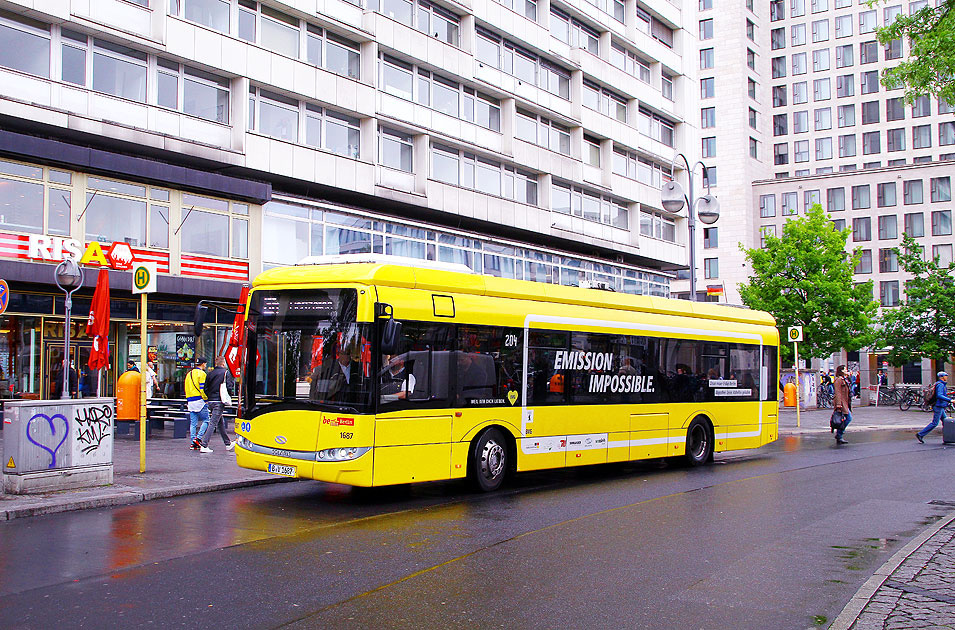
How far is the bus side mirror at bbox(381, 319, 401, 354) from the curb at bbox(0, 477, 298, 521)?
3.76 m

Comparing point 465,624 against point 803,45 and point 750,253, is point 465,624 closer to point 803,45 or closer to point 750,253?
point 750,253

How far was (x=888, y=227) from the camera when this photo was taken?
75.6m

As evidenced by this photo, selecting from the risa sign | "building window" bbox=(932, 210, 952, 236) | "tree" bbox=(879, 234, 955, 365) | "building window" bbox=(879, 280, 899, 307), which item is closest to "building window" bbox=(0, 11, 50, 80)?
the risa sign

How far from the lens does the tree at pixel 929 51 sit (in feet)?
37.8

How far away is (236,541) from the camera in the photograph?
8773mm

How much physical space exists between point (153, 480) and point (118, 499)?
5.41ft

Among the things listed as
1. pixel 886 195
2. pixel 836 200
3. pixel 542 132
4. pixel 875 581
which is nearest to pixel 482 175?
pixel 542 132

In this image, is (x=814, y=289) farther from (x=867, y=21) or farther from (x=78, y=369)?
(x=867, y=21)

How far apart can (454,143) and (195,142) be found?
36.6 feet

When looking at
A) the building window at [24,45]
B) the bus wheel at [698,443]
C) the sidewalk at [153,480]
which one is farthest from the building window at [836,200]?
the sidewalk at [153,480]

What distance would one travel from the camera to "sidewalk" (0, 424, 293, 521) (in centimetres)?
1066

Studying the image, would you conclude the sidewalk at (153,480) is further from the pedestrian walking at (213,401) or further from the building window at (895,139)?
the building window at (895,139)

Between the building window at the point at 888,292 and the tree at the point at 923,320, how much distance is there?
32.5 meters

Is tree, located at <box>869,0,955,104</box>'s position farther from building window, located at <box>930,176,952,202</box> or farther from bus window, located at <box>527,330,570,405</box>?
building window, located at <box>930,176,952,202</box>
